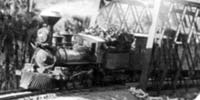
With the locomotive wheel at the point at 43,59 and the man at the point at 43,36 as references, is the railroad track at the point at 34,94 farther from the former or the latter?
the man at the point at 43,36

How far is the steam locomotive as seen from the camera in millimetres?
8812

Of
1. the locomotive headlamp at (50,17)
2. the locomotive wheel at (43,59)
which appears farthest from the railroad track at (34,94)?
the locomotive headlamp at (50,17)

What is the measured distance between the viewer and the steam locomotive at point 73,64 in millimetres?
8812

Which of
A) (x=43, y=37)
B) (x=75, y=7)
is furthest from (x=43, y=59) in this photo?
(x=75, y=7)

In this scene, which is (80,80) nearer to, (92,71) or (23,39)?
(92,71)

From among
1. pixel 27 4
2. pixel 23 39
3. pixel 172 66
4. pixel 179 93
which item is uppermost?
pixel 27 4

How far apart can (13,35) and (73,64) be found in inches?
115

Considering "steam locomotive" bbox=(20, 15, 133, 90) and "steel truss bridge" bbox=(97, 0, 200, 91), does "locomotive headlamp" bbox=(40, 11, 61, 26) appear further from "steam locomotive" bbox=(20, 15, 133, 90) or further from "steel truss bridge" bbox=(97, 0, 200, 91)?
"steel truss bridge" bbox=(97, 0, 200, 91)

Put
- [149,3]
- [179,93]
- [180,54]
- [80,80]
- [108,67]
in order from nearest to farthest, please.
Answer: [80,80], [108,67], [179,93], [180,54], [149,3]

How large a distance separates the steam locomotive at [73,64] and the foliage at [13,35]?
1.99 m

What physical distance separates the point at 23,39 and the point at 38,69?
10.2 feet

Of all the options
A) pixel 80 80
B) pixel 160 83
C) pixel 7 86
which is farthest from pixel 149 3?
pixel 7 86

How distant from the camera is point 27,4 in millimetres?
11594

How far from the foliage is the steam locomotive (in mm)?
1993
